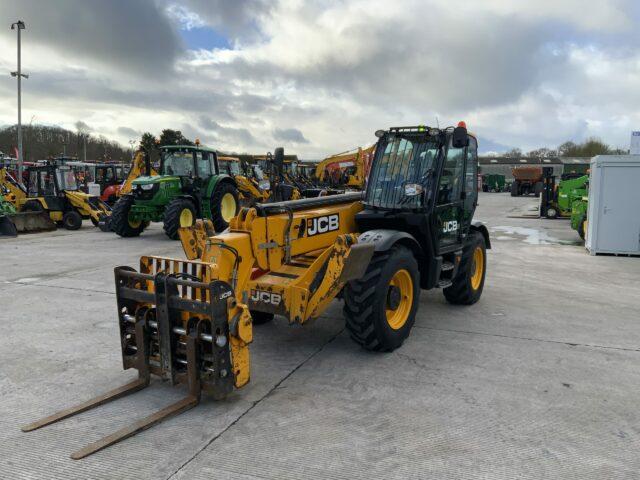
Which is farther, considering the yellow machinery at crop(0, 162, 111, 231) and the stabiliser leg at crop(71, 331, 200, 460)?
the yellow machinery at crop(0, 162, 111, 231)

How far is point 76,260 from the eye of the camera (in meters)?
10.2

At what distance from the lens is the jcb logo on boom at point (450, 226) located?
5.86 metres

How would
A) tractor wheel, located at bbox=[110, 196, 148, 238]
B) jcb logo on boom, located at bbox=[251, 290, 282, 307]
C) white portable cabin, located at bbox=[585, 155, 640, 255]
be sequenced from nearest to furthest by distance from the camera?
jcb logo on boom, located at bbox=[251, 290, 282, 307], white portable cabin, located at bbox=[585, 155, 640, 255], tractor wheel, located at bbox=[110, 196, 148, 238]

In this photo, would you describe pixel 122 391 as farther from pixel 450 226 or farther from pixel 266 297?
pixel 450 226

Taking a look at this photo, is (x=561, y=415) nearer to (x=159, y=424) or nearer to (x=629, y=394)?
(x=629, y=394)

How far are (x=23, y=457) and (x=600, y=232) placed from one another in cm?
1191

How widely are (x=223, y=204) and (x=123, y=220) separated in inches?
107

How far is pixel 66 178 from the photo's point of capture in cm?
1680

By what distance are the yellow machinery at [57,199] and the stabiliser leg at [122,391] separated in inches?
529

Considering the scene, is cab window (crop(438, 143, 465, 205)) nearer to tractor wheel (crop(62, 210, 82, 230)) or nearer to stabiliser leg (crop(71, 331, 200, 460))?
stabiliser leg (crop(71, 331, 200, 460))

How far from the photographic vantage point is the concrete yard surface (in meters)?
3.10

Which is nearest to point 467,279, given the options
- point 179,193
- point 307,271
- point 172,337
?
point 307,271

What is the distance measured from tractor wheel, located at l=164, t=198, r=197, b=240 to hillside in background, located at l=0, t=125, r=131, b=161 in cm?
3809

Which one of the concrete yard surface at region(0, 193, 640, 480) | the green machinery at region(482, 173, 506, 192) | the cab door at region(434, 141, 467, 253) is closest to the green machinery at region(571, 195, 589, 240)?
the concrete yard surface at region(0, 193, 640, 480)
